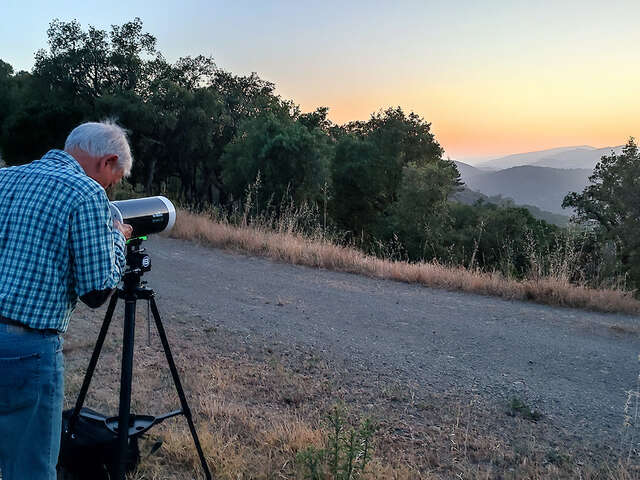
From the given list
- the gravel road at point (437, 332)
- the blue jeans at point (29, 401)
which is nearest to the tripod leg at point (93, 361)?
the blue jeans at point (29, 401)

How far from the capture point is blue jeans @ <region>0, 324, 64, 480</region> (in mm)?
1842

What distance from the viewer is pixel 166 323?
5445 mm

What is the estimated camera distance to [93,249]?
184 cm

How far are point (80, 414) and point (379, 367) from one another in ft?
7.80

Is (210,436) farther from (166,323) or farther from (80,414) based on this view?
(166,323)

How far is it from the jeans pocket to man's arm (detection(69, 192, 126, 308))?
0.95ft

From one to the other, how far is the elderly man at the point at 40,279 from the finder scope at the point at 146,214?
546 millimetres

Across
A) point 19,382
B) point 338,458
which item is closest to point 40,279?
point 19,382

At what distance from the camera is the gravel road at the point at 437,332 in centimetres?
411

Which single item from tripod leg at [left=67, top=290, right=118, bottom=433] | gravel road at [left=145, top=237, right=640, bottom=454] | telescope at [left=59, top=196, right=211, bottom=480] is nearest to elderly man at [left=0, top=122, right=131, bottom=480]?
telescope at [left=59, top=196, right=211, bottom=480]

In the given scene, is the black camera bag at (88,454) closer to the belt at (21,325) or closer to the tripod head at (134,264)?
the tripod head at (134,264)

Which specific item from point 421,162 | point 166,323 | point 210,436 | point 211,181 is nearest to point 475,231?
point 421,162

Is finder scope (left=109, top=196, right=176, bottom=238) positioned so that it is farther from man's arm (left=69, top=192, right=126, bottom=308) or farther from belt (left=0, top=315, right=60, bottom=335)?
belt (left=0, top=315, right=60, bottom=335)

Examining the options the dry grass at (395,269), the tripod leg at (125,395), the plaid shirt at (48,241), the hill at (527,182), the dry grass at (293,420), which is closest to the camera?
the plaid shirt at (48,241)
